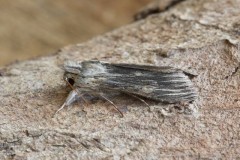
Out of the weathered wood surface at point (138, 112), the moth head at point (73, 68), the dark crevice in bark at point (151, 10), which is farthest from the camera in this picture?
the dark crevice in bark at point (151, 10)

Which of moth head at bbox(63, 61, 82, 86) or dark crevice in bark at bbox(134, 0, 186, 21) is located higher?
dark crevice in bark at bbox(134, 0, 186, 21)

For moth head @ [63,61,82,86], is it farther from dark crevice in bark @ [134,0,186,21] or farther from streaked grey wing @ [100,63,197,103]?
dark crevice in bark @ [134,0,186,21]

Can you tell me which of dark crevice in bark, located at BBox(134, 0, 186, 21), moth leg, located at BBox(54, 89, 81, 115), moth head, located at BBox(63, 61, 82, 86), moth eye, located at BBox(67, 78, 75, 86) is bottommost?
moth leg, located at BBox(54, 89, 81, 115)

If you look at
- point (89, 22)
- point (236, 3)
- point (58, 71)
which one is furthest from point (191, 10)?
point (89, 22)

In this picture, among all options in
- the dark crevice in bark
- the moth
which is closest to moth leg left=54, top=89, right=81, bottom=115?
the moth

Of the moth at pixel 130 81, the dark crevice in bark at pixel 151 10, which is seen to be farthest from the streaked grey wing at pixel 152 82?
the dark crevice in bark at pixel 151 10

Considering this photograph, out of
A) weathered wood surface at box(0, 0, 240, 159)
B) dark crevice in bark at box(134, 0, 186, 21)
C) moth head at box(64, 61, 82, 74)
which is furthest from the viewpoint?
dark crevice in bark at box(134, 0, 186, 21)

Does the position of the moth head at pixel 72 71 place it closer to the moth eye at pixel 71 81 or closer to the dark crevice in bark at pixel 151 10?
the moth eye at pixel 71 81
